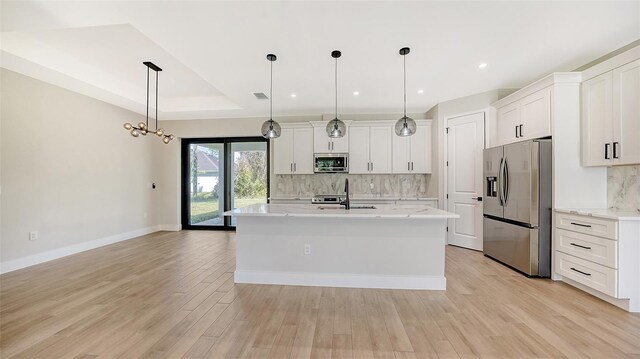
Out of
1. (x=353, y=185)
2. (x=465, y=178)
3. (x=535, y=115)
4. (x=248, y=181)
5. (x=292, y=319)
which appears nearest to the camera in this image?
(x=292, y=319)

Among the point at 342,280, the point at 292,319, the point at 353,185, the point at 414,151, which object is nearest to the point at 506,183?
the point at 414,151

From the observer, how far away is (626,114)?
2.79 metres

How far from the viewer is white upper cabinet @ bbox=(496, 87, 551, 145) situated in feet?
11.3

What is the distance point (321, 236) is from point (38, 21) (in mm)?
3558

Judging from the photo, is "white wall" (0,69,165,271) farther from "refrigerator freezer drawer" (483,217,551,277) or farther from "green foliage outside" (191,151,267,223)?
"refrigerator freezer drawer" (483,217,551,277)

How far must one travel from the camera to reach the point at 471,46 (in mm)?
3014

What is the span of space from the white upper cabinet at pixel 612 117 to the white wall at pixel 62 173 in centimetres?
748

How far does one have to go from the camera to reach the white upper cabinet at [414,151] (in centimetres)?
544

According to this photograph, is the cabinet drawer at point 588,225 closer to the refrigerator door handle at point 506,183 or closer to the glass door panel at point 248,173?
the refrigerator door handle at point 506,183

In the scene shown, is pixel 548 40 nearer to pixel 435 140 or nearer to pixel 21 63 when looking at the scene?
pixel 435 140

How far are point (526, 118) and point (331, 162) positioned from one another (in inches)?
129

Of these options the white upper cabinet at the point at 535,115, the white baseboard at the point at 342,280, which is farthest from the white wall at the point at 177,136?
the white upper cabinet at the point at 535,115

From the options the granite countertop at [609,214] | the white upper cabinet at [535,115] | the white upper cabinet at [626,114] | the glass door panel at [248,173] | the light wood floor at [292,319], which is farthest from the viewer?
the glass door panel at [248,173]

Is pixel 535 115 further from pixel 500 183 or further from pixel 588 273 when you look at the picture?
pixel 588 273
